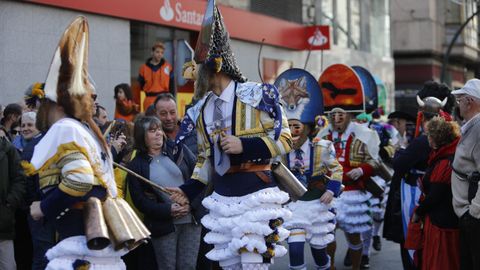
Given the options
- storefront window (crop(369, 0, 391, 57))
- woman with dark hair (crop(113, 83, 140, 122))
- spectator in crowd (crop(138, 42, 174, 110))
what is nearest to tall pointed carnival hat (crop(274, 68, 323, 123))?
woman with dark hair (crop(113, 83, 140, 122))

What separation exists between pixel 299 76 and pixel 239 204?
334 cm

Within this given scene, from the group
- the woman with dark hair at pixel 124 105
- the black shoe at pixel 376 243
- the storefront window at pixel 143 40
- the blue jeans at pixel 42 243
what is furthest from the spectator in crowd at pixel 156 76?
the blue jeans at pixel 42 243

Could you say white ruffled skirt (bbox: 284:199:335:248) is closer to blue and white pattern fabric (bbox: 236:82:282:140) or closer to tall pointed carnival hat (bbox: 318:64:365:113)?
tall pointed carnival hat (bbox: 318:64:365:113)

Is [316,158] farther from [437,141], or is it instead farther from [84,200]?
[84,200]

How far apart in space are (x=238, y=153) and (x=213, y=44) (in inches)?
31.4

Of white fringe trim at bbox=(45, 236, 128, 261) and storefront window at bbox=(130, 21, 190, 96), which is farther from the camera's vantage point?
storefront window at bbox=(130, 21, 190, 96)

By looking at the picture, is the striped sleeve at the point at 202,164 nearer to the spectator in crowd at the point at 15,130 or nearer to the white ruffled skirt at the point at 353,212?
the spectator in crowd at the point at 15,130

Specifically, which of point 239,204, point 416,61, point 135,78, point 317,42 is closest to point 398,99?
point 416,61

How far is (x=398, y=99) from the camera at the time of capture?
38656 millimetres

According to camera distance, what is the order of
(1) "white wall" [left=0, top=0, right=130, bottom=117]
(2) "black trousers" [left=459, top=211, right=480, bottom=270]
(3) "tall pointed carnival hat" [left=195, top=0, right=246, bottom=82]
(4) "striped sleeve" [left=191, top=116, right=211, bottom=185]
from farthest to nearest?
(1) "white wall" [left=0, top=0, right=130, bottom=117] → (2) "black trousers" [left=459, top=211, right=480, bottom=270] → (4) "striped sleeve" [left=191, top=116, right=211, bottom=185] → (3) "tall pointed carnival hat" [left=195, top=0, right=246, bottom=82]

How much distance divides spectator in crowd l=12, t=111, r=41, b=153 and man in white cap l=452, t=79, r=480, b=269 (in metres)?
3.81

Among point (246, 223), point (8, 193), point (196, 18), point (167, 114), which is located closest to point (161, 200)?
point (167, 114)

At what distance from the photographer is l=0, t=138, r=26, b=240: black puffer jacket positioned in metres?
7.14

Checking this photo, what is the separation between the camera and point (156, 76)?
12.8 m
